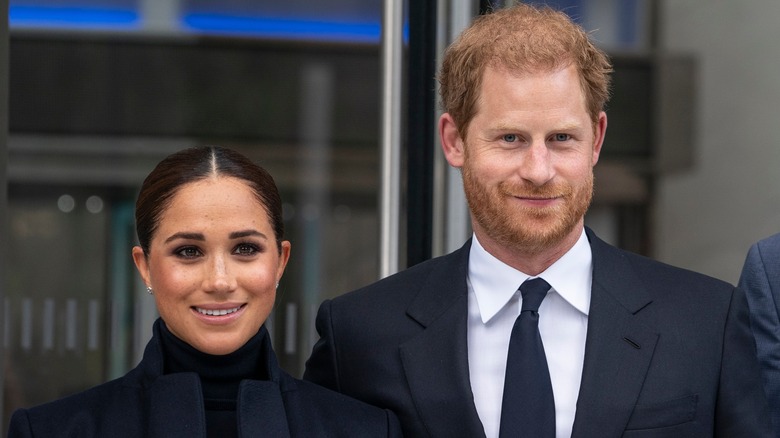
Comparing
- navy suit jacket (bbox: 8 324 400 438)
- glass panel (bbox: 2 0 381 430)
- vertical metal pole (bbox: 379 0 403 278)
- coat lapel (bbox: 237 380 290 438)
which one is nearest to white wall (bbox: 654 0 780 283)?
glass panel (bbox: 2 0 381 430)

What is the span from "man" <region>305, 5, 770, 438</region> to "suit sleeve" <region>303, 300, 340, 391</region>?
4 cm

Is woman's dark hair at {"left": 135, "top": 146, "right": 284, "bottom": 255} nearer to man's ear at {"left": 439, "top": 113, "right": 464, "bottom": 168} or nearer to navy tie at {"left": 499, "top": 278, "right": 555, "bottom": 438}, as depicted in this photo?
man's ear at {"left": 439, "top": 113, "right": 464, "bottom": 168}

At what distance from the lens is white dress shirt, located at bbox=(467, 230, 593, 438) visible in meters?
2.36

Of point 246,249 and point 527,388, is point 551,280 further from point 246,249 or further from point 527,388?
point 246,249

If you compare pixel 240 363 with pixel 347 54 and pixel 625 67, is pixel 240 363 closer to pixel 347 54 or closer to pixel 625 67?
pixel 347 54

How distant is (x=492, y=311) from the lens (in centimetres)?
244

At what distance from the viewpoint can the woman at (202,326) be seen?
2248 mm

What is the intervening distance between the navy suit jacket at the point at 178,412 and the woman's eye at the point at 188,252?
6.6 inches

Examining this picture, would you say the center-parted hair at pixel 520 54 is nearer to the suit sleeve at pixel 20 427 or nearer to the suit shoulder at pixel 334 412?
the suit shoulder at pixel 334 412

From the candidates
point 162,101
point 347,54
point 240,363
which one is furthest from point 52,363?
point 240,363

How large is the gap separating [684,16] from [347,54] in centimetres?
162

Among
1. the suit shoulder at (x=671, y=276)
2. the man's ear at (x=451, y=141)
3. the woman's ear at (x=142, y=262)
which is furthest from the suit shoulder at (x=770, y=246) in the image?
the woman's ear at (x=142, y=262)

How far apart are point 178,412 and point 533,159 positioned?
30.5 inches

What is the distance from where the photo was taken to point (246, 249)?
7.59 ft
